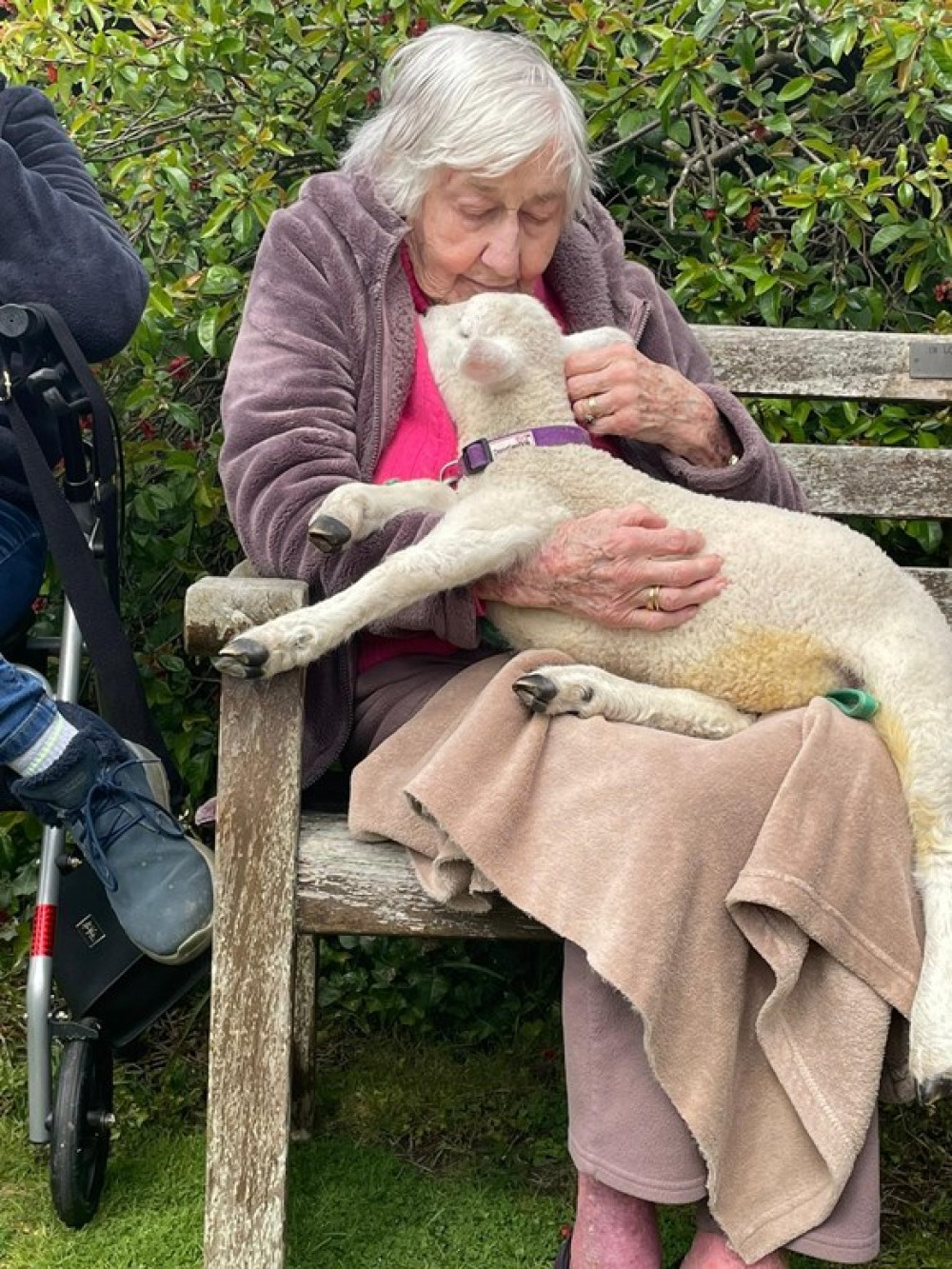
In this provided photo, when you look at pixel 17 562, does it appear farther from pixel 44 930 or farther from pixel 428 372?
pixel 428 372

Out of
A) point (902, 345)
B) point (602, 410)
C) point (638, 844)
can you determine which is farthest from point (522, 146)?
point (638, 844)

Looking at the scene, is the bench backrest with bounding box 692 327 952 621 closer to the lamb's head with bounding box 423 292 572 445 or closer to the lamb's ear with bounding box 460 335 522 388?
the lamb's head with bounding box 423 292 572 445

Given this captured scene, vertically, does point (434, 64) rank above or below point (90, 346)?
above

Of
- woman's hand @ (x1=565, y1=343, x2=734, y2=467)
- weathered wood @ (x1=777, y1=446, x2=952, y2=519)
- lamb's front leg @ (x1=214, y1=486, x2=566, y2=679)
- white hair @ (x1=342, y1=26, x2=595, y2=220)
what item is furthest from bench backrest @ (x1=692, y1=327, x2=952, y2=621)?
lamb's front leg @ (x1=214, y1=486, x2=566, y2=679)

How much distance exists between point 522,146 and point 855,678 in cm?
105

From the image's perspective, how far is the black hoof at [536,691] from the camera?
2035mm

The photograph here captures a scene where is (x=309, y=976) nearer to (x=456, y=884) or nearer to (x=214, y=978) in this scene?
(x=214, y=978)

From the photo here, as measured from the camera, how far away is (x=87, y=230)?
8.38 feet

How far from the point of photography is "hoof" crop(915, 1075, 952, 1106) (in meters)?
1.76

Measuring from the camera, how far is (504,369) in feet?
7.38

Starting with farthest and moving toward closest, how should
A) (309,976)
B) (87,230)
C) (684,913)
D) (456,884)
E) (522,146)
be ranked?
1. (309,976)
2. (87,230)
3. (522,146)
4. (456,884)
5. (684,913)

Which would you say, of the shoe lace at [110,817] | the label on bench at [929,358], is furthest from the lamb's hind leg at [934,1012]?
the label on bench at [929,358]

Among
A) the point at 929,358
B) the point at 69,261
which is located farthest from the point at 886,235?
the point at 69,261

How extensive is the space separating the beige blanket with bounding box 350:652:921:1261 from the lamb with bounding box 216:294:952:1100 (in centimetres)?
12
